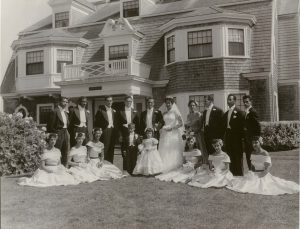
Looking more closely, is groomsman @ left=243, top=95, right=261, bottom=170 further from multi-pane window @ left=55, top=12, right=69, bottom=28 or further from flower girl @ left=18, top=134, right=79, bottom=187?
multi-pane window @ left=55, top=12, right=69, bottom=28

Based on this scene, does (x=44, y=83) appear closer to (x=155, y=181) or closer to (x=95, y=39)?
(x=95, y=39)

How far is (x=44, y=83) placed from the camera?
47.6 feet

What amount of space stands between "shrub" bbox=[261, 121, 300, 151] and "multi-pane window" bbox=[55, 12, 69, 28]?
32.5 feet

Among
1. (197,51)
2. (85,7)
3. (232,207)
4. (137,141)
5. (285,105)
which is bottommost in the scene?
(232,207)

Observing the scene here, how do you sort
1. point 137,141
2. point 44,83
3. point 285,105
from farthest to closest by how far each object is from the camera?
1. point 44,83
2. point 285,105
3. point 137,141

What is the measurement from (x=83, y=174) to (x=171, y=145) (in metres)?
1.76

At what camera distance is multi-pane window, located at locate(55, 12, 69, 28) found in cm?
1620

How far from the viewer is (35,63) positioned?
1501cm

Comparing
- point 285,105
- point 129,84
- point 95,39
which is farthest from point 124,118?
point 95,39

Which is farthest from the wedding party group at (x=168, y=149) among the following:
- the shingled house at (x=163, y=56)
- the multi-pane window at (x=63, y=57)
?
the multi-pane window at (x=63, y=57)

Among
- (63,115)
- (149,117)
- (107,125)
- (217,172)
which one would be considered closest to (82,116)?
(63,115)

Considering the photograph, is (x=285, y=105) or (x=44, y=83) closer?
(x=285, y=105)

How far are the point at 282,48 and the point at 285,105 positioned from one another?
188 centimetres

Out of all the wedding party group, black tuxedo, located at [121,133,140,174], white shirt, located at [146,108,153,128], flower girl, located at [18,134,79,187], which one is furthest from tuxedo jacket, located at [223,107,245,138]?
flower girl, located at [18,134,79,187]
